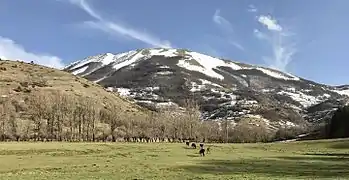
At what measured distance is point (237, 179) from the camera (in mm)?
42156

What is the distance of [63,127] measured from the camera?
653 ft

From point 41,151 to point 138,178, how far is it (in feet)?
175

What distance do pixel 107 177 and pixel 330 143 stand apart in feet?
310

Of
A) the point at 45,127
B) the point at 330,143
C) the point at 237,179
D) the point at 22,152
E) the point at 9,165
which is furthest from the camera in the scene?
the point at 45,127

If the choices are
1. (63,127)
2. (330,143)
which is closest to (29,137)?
(63,127)

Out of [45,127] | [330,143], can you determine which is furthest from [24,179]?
[45,127]

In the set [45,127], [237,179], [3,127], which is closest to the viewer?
[237,179]

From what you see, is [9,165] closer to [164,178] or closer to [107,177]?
[107,177]

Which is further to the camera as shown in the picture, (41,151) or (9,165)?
(41,151)

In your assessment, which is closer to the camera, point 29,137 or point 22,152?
point 22,152

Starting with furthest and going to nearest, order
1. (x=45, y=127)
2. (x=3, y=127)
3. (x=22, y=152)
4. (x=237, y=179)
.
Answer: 1. (x=45, y=127)
2. (x=3, y=127)
3. (x=22, y=152)
4. (x=237, y=179)

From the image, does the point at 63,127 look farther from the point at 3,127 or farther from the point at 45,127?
the point at 3,127

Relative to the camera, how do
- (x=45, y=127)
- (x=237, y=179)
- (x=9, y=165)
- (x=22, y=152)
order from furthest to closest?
(x=45, y=127)
(x=22, y=152)
(x=9, y=165)
(x=237, y=179)

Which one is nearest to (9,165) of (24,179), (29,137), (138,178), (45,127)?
(24,179)
